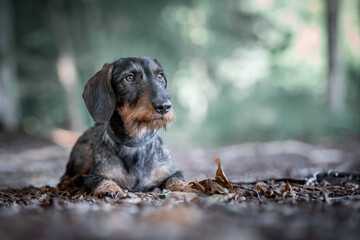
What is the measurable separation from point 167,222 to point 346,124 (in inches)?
751

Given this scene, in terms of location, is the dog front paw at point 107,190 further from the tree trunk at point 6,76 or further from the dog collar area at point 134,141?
the tree trunk at point 6,76

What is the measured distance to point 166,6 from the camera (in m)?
28.1

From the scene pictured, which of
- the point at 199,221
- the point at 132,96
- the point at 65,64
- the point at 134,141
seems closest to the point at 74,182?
the point at 134,141

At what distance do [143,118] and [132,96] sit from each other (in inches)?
18.1

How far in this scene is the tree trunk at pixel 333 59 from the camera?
67.7ft

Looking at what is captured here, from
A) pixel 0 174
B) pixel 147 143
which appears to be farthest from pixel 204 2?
pixel 147 143

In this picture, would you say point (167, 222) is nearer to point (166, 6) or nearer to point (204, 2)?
point (166, 6)

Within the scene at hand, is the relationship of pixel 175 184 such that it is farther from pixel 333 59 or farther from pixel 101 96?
pixel 333 59

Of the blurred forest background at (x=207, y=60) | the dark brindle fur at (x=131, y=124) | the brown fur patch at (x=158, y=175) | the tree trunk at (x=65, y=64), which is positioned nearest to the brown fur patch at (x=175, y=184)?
the dark brindle fur at (x=131, y=124)

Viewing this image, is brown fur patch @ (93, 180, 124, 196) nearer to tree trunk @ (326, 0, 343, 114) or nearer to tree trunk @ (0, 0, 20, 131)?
tree trunk @ (0, 0, 20, 131)

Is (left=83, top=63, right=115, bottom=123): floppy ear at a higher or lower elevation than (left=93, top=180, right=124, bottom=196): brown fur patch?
higher

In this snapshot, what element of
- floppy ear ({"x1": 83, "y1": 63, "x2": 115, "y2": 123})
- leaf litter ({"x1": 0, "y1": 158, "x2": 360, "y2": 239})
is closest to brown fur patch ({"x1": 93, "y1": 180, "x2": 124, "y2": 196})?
leaf litter ({"x1": 0, "y1": 158, "x2": 360, "y2": 239})

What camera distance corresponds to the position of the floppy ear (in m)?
4.77

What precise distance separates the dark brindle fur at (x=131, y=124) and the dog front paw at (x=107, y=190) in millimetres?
64
